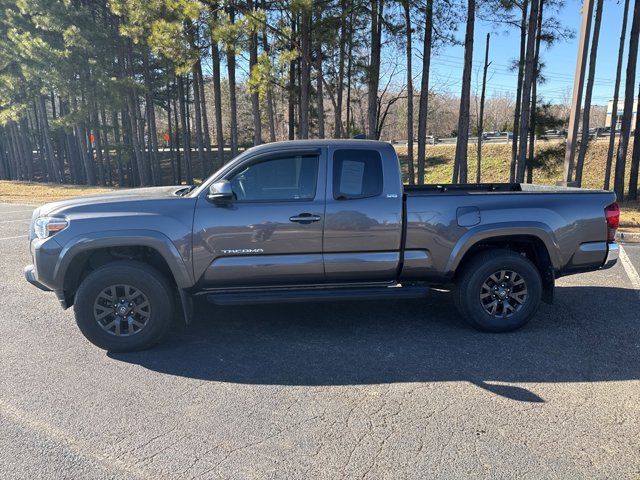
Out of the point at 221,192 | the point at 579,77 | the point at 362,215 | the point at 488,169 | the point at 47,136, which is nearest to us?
the point at 221,192

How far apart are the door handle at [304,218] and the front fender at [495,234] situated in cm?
142


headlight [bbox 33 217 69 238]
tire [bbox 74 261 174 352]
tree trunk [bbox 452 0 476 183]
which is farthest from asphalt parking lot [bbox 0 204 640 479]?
tree trunk [bbox 452 0 476 183]

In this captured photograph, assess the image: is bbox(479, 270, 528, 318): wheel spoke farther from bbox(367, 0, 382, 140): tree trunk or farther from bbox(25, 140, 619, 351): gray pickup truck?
bbox(367, 0, 382, 140): tree trunk

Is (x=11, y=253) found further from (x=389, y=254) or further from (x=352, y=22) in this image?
(x=352, y=22)

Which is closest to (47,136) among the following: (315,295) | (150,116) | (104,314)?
(150,116)

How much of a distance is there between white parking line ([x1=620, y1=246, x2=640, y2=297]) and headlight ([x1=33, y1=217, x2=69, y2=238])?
685cm

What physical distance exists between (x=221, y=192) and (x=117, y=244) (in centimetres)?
109

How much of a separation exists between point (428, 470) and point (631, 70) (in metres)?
19.3

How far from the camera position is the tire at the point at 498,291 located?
4.70 m

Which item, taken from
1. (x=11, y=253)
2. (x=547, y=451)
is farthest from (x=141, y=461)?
(x=11, y=253)

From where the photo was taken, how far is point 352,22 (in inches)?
653

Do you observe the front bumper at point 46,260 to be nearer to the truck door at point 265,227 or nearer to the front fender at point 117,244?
the front fender at point 117,244

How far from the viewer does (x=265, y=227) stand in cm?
439

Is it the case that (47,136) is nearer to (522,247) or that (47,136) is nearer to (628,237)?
(628,237)
